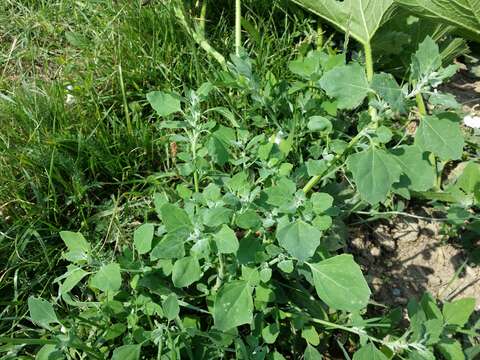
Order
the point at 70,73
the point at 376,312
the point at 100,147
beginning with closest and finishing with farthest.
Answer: the point at 376,312, the point at 100,147, the point at 70,73

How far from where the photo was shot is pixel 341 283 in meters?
1.55

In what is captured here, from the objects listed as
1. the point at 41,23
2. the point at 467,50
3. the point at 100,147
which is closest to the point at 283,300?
the point at 100,147

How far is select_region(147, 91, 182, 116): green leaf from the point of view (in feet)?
5.96

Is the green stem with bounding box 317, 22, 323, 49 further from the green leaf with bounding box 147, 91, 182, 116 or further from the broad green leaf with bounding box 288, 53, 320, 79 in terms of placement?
the green leaf with bounding box 147, 91, 182, 116

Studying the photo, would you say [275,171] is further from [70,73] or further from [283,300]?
[70,73]

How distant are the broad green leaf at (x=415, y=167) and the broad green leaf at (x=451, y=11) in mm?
769

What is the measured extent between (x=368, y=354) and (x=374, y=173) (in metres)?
0.56

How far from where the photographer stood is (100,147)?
7.18 feet

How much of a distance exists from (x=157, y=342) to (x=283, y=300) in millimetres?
429

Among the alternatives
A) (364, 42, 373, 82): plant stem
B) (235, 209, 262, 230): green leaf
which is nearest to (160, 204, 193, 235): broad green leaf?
(235, 209, 262, 230): green leaf

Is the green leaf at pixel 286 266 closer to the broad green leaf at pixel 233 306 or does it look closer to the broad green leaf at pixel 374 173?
the broad green leaf at pixel 233 306

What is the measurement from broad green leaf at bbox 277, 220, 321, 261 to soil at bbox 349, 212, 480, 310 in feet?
2.18

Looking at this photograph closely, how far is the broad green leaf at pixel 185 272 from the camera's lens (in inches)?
58.9

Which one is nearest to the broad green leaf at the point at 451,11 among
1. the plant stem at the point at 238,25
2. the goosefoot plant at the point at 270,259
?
the goosefoot plant at the point at 270,259
